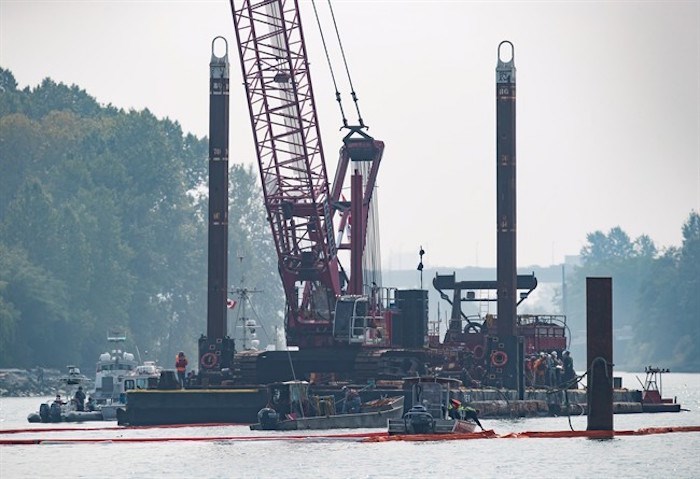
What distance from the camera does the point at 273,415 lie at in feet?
355

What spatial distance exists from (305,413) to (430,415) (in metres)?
11.3

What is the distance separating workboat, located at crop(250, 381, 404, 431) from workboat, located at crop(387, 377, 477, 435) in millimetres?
7036

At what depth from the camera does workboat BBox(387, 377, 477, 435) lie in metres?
100

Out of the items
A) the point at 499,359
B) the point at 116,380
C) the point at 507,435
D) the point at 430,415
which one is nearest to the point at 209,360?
Answer: the point at 116,380

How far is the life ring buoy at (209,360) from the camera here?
128 metres

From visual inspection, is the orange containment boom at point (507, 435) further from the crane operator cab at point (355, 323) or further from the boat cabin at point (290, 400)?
the crane operator cab at point (355, 323)

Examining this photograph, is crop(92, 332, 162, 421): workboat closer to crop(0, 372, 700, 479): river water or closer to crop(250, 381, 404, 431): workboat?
crop(250, 381, 404, 431): workboat

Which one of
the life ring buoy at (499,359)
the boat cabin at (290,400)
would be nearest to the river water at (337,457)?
the boat cabin at (290,400)

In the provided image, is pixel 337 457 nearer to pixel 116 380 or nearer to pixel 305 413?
pixel 305 413

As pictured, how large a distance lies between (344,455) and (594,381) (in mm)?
11903

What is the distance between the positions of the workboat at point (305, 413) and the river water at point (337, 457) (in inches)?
54.1

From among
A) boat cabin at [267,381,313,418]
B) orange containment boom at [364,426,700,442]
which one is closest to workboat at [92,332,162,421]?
boat cabin at [267,381,313,418]

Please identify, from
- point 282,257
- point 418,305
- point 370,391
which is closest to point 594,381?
point 370,391

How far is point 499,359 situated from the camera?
130875 mm
